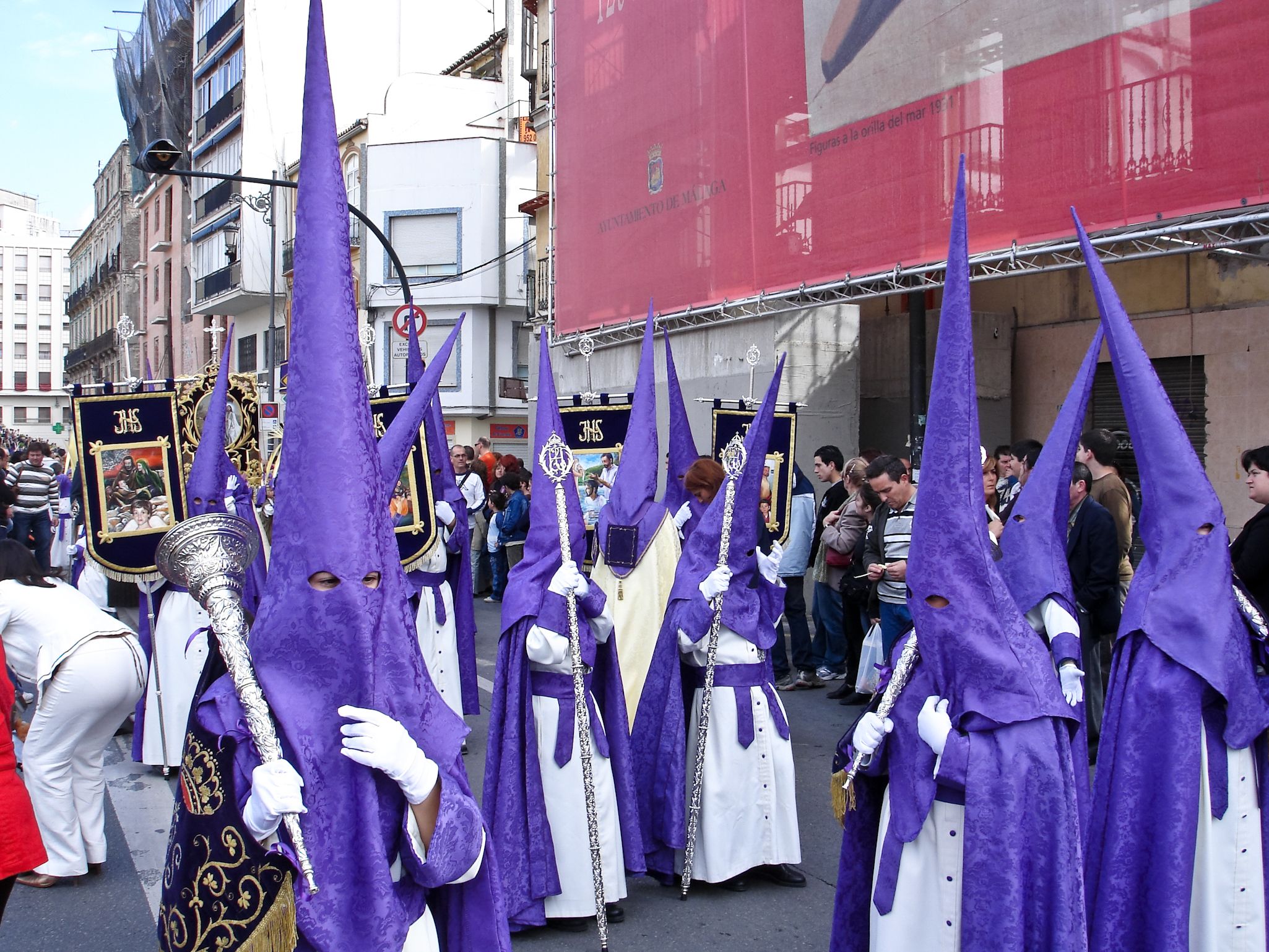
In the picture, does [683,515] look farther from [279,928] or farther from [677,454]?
[279,928]

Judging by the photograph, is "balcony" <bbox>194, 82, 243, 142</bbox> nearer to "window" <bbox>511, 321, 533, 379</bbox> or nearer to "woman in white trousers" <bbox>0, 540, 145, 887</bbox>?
"window" <bbox>511, 321, 533, 379</bbox>

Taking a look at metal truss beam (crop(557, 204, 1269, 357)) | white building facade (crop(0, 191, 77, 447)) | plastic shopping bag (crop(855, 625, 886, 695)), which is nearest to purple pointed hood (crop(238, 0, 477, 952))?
metal truss beam (crop(557, 204, 1269, 357))

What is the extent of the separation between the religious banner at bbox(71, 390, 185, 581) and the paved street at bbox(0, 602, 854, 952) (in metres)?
1.70

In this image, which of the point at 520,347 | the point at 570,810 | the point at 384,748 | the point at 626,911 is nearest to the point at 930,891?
the point at 384,748

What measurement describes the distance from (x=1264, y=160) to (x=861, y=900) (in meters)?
6.68

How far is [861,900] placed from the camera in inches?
137

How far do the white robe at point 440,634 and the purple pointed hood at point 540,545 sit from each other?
9.17 ft

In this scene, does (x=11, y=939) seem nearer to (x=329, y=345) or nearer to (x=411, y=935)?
(x=411, y=935)

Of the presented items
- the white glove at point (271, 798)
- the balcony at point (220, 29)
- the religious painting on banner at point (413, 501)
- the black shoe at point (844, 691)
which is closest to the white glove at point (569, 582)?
the white glove at point (271, 798)

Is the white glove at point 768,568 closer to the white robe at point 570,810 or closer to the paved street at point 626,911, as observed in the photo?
the white robe at point 570,810

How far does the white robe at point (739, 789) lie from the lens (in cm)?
520

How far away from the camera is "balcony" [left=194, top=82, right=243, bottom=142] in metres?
36.2

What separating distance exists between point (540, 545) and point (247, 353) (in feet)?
117

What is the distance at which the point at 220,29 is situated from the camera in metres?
38.1
